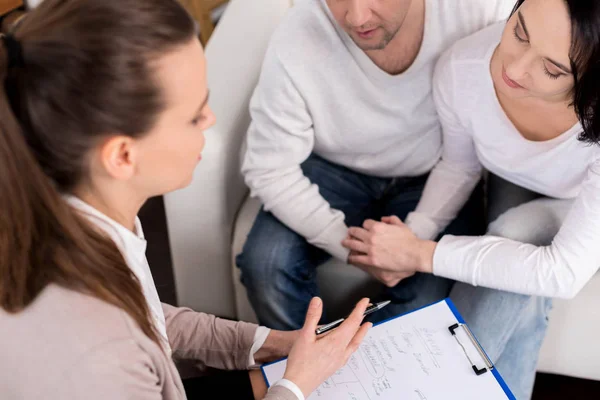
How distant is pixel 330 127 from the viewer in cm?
118

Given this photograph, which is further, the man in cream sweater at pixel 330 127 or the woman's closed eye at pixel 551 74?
the man in cream sweater at pixel 330 127

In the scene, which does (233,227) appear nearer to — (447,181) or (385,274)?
(385,274)

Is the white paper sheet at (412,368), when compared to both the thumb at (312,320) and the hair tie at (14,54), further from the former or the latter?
the hair tie at (14,54)

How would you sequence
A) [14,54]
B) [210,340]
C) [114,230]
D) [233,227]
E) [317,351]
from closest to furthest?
1. [14,54]
2. [114,230]
3. [317,351]
4. [210,340]
5. [233,227]

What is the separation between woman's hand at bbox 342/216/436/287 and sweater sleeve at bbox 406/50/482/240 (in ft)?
0.27

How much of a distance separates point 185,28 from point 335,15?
1.43 ft

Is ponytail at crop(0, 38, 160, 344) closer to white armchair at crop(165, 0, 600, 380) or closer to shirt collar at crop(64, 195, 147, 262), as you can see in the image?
shirt collar at crop(64, 195, 147, 262)

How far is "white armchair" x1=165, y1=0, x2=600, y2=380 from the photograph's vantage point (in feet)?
3.87

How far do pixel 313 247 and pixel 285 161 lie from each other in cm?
20

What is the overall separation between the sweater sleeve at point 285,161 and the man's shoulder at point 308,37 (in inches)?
0.9

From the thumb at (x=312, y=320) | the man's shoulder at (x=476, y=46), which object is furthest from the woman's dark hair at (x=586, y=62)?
→ the thumb at (x=312, y=320)

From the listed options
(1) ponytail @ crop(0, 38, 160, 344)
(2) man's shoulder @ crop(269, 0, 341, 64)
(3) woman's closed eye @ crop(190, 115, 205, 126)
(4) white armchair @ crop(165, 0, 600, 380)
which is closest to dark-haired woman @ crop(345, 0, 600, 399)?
(4) white armchair @ crop(165, 0, 600, 380)

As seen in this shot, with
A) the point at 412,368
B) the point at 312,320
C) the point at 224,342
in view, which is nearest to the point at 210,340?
the point at 224,342

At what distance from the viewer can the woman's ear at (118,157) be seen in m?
0.63
